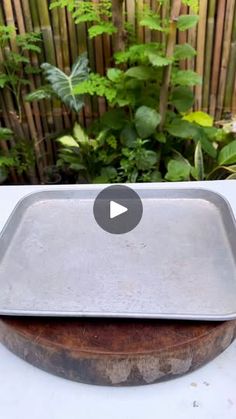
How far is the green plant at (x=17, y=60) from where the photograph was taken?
1.36 metres

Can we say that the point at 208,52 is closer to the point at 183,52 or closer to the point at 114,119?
the point at 183,52

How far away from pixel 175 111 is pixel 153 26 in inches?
17.1

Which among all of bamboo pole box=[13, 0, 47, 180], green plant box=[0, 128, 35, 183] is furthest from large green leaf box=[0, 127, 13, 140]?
bamboo pole box=[13, 0, 47, 180]

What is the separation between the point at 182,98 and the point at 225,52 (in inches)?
11.4

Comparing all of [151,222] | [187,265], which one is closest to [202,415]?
[187,265]

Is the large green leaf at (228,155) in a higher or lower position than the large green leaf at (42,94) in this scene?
lower

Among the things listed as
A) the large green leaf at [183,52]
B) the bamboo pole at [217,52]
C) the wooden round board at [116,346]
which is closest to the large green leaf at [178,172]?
the large green leaf at [183,52]

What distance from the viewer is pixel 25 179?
68.4 inches

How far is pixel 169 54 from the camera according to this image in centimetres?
124

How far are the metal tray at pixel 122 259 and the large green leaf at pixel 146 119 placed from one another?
0.69m

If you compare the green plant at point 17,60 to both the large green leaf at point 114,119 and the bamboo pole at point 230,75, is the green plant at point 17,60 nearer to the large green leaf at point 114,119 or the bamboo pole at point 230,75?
the large green leaf at point 114,119

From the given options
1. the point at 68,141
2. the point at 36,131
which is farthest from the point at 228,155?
the point at 36,131

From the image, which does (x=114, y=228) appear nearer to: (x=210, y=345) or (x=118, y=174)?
(x=210, y=345)

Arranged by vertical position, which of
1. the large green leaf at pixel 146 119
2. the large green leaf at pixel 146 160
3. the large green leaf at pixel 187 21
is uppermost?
the large green leaf at pixel 187 21
